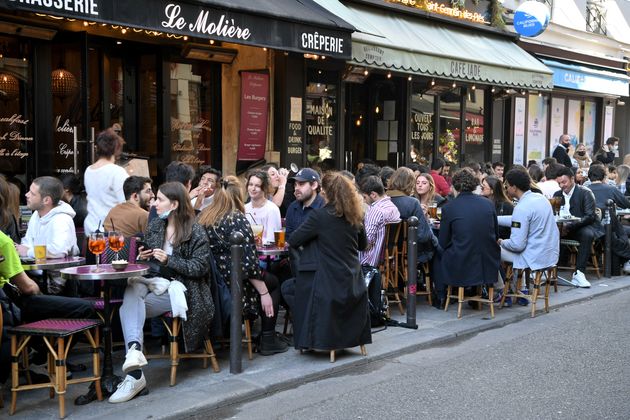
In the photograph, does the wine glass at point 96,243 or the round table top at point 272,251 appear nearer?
the wine glass at point 96,243

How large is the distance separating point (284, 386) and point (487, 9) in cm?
1351

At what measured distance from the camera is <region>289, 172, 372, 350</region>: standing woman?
639 cm

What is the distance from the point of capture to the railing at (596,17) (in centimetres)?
2274

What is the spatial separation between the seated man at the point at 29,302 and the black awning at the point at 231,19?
272 centimetres

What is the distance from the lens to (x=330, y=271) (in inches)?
253

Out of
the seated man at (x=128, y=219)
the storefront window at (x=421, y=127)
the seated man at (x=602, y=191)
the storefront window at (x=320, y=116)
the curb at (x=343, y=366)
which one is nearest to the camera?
the curb at (x=343, y=366)

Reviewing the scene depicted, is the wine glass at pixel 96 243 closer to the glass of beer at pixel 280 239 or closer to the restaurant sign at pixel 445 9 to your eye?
the glass of beer at pixel 280 239

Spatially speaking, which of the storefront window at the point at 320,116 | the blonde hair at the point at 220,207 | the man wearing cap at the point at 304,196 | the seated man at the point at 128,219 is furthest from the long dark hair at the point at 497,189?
the seated man at the point at 128,219

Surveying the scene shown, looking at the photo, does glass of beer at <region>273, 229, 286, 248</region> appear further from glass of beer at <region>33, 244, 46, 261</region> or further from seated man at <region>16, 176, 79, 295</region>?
glass of beer at <region>33, 244, 46, 261</region>

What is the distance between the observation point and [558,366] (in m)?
6.60

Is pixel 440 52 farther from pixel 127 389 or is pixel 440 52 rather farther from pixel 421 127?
pixel 127 389

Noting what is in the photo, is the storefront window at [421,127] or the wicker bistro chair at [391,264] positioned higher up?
the storefront window at [421,127]

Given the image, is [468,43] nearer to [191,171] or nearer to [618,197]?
[618,197]

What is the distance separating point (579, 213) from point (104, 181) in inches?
270
